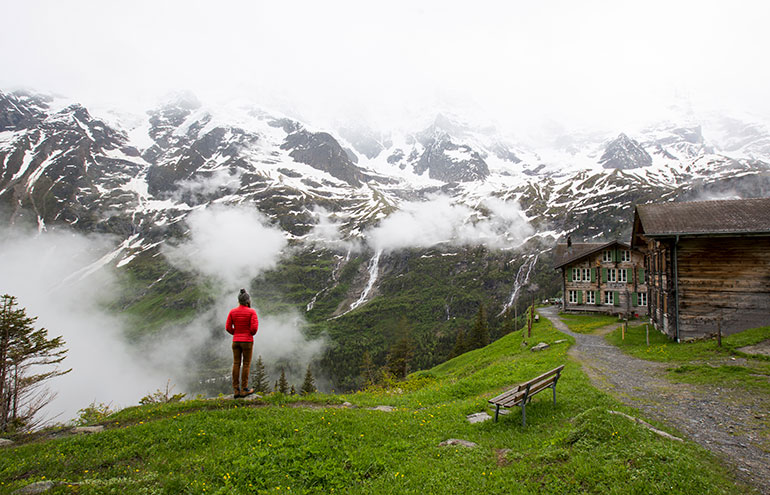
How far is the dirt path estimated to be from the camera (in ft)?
27.9

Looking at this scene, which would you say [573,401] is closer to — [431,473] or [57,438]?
[431,473]

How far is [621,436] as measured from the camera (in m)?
8.66

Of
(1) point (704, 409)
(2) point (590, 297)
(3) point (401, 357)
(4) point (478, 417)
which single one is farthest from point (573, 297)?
(4) point (478, 417)

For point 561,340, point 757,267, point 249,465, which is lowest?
point 561,340

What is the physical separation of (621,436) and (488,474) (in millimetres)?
3575

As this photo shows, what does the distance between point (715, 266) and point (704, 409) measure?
21.1 metres

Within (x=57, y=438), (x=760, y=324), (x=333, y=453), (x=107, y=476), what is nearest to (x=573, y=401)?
(x=333, y=453)

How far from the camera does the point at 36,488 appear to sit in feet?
22.1

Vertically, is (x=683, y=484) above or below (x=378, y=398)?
above

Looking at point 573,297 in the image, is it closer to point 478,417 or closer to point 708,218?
point 708,218

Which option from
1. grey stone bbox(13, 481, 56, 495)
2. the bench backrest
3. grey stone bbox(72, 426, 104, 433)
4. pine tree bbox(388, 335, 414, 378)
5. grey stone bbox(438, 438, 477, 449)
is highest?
the bench backrest

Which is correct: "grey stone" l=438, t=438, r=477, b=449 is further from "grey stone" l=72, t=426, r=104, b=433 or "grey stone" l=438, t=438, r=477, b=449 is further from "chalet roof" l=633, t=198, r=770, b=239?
"chalet roof" l=633, t=198, r=770, b=239

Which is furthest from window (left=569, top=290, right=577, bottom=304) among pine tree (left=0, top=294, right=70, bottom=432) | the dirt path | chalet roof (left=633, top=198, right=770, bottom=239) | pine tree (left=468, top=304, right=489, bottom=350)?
pine tree (left=0, top=294, right=70, bottom=432)

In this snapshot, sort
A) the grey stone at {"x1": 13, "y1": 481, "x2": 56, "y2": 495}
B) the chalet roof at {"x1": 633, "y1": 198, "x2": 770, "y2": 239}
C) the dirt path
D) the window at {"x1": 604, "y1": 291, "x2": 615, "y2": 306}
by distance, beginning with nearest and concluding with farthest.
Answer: the grey stone at {"x1": 13, "y1": 481, "x2": 56, "y2": 495}, the dirt path, the chalet roof at {"x1": 633, "y1": 198, "x2": 770, "y2": 239}, the window at {"x1": 604, "y1": 291, "x2": 615, "y2": 306}
